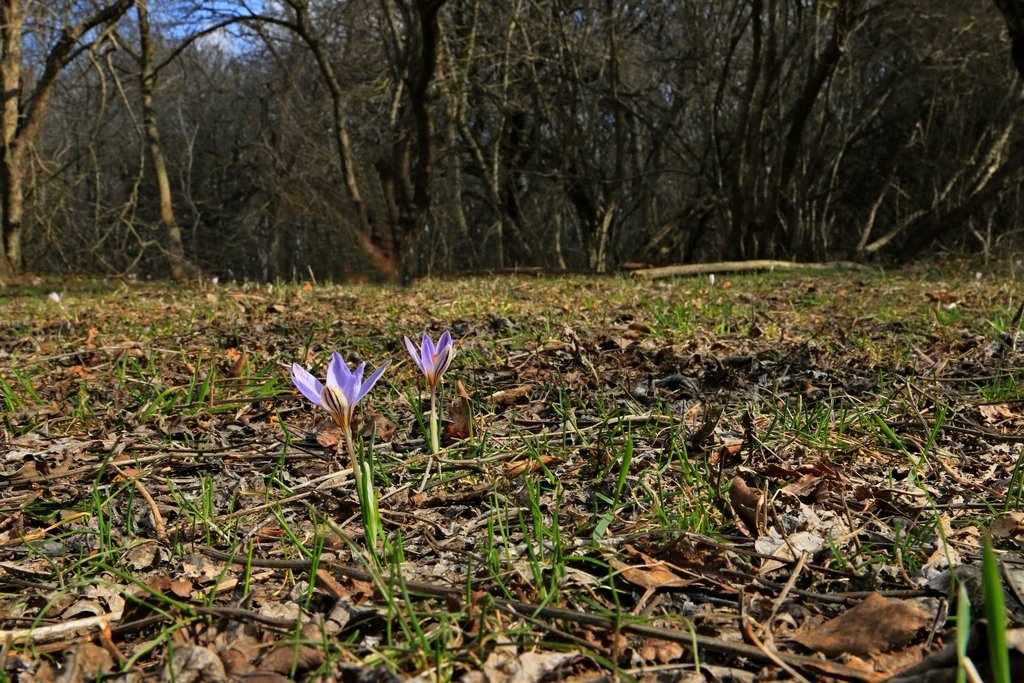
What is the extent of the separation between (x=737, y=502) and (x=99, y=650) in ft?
3.96

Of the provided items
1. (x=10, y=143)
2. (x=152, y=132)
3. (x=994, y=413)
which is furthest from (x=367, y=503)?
(x=152, y=132)

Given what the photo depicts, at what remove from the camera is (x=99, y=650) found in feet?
3.96

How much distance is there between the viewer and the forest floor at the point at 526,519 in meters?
1.18

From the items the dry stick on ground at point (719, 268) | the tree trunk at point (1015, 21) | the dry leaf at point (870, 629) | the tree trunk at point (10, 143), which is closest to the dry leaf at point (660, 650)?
the dry leaf at point (870, 629)

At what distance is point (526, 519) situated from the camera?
1667mm

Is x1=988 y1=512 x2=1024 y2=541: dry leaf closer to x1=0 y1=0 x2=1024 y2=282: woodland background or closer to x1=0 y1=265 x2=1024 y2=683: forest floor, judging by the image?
x1=0 y1=265 x2=1024 y2=683: forest floor

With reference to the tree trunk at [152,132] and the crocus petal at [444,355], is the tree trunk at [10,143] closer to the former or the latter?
the tree trunk at [152,132]

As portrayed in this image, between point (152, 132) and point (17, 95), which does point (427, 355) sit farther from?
point (152, 132)

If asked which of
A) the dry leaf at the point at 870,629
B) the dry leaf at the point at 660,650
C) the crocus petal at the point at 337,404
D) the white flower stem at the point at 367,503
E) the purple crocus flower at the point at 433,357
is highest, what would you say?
the purple crocus flower at the point at 433,357

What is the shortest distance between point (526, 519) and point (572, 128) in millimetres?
13681

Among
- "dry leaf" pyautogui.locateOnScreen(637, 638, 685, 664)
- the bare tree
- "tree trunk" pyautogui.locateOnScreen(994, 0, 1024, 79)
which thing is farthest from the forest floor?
the bare tree

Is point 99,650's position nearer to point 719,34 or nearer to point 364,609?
point 364,609

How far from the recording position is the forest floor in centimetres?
118

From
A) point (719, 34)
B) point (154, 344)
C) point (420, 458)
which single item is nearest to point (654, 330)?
point (420, 458)
